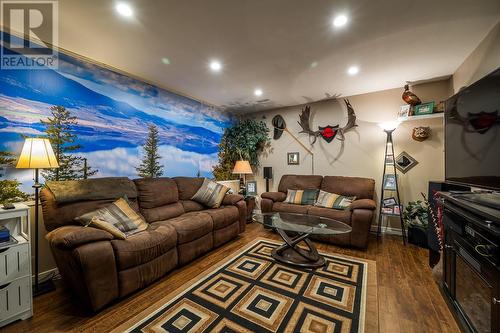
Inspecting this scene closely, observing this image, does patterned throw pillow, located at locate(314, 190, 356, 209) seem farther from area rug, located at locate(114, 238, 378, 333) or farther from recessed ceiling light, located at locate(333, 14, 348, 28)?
recessed ceiling light, located at locate(333, 14, 348, 28)

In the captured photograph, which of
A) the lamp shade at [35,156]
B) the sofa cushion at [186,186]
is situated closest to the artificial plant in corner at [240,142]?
the sofa cushion at [186,186]

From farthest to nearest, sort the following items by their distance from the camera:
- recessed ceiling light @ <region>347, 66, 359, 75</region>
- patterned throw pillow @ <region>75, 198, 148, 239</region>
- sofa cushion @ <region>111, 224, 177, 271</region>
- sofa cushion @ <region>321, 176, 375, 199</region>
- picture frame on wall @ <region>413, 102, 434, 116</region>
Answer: sofa cushion @ <region>321, 176, 375, 199</region>
picture frame on wall @ <region>413, 102, 434, 116</region>
recessed ceiling light @ <region>347, 66, 359, 75</region>
patterned throw pillow @ <region>75, 198, 148, 239</region>
sofa cushion @ <region>111, 224, 177, 271</region>

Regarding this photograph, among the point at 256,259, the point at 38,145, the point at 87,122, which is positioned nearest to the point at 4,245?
the point at 38,145

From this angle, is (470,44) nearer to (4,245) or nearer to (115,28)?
(115,28)

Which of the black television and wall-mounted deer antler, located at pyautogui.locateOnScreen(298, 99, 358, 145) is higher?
wall-mounted deer antler, located at pyautogui.locateOnScreen(298, 99, 358, 145)

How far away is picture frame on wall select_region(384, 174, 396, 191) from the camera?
3379 millimetres

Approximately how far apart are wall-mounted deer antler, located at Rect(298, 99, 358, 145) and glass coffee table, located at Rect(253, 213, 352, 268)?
6.21ft

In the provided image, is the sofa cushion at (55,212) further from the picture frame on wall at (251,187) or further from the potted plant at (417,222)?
the potted plant at (417,222)

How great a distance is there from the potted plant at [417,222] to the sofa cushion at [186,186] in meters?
3.31

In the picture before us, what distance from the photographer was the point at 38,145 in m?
1.87

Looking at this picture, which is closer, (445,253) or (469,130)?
(469,130)

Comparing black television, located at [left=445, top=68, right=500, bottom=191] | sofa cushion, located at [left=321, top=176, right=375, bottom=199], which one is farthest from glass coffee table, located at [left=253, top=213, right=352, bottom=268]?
black television, located at [left=445, top=68, right=500, bottom=191]

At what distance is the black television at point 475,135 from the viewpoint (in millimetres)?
1371

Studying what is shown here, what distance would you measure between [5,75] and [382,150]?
4.97m
